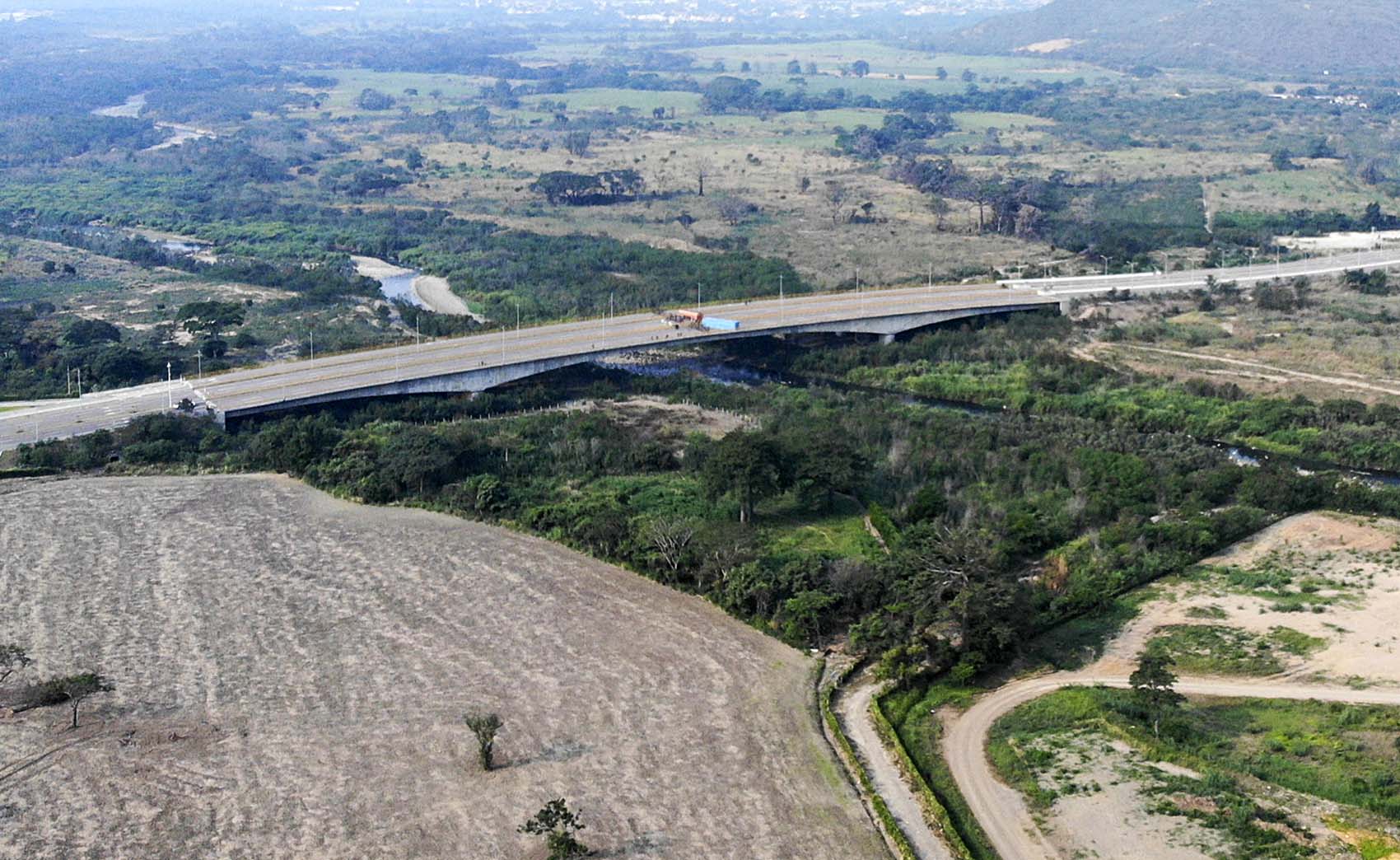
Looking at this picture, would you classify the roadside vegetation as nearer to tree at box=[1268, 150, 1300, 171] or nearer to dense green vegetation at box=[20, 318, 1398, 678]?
dense green vegetation at box=[20, 318, 1398, 678]

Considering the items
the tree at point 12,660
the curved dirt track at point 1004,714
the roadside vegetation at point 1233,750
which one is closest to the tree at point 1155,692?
the roadside vegetation at point 1233,750

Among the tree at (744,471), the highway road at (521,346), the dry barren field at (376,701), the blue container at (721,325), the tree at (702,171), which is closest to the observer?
the dry barren field at (376,701)

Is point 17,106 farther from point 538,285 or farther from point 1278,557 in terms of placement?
point 1278,557

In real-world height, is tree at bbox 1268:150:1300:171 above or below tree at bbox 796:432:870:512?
above

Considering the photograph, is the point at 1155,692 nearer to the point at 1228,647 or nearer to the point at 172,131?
the point at 1228,647

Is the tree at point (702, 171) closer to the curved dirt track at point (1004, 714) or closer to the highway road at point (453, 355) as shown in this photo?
the highway road at point (453, 355)

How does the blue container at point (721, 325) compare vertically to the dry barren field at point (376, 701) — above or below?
above

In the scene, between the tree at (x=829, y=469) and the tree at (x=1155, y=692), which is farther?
the tree at (x=829, y=469)

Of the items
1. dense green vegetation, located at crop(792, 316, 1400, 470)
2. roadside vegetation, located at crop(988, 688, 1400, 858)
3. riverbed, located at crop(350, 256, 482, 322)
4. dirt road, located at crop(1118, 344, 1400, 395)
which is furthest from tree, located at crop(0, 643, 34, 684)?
dirt road, located at crop(1118, 344, 1400, 395)
